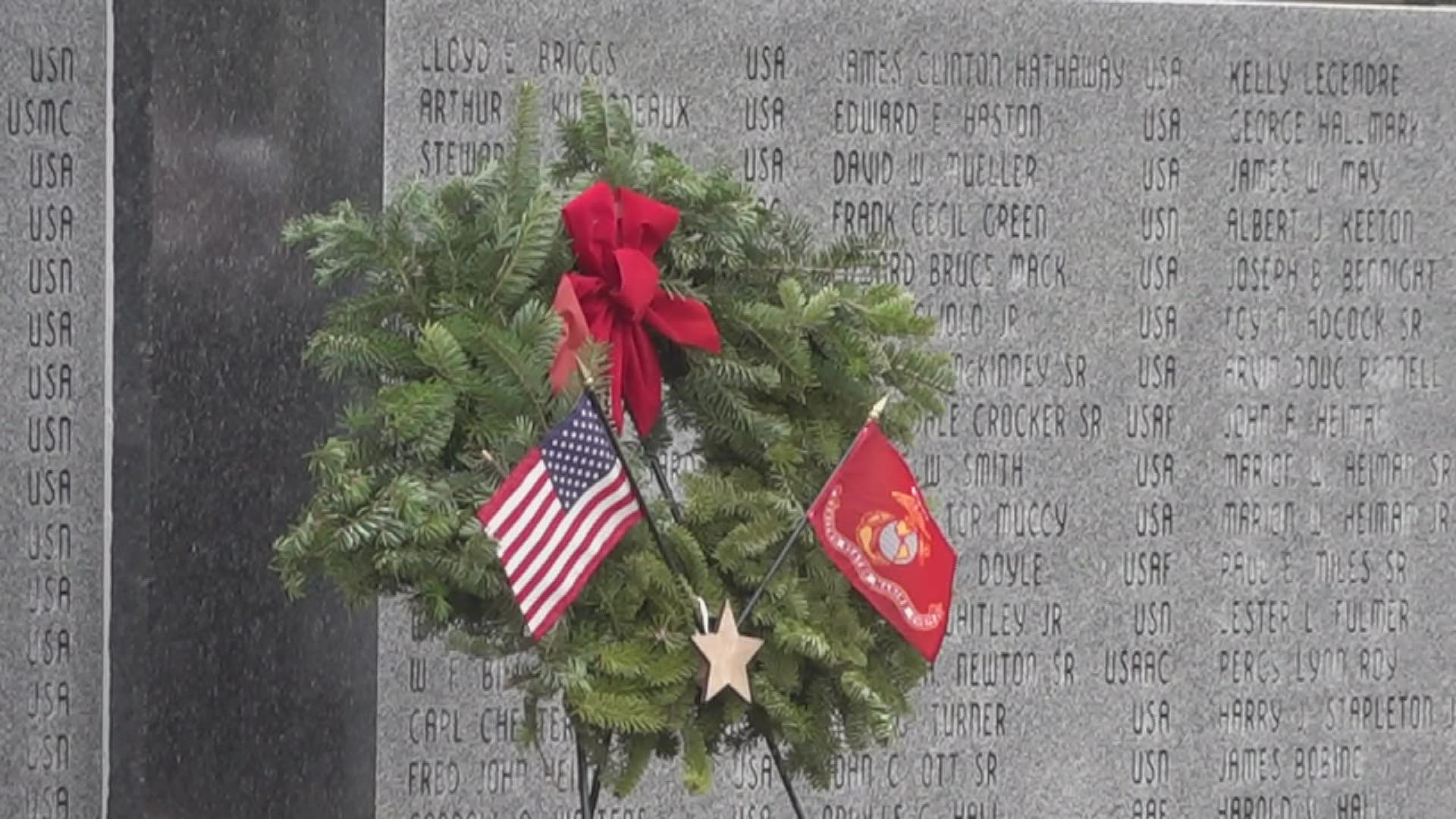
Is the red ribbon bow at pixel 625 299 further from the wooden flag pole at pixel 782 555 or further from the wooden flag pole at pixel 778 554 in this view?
the wooden flag pole at pixel 782 555

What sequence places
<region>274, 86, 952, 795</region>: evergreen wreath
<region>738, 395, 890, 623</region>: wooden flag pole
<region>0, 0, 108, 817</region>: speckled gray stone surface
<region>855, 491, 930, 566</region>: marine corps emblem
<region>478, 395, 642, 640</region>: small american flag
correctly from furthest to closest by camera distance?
<region>0, 0, 108, 817</region>: speckled gray stone surface, <region>855, 491, 930, 566</region>: marine corps emblem, <region>738, 395, 890, 623</region>: wooden flag pole, <region>274, 86, 952, 795</region>: evergreen wreath, <region>478, 395, 642, 640</region>: small american flag

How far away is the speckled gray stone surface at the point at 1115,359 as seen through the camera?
21.5 ft

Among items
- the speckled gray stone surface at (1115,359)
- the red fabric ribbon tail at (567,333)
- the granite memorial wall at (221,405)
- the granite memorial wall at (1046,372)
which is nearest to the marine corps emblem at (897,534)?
the red fabric ribbon tail at (567,333)

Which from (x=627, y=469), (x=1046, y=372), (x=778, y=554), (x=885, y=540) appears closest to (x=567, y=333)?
(x=627, y=469)

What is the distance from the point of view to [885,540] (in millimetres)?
4496

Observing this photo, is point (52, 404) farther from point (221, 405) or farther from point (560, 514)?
point (560, 514)

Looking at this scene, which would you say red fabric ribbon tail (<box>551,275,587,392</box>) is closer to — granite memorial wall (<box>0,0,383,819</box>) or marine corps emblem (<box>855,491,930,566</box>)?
marine corps emblem (<box>855,491,930,566</box>)

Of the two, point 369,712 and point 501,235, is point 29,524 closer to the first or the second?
point 369,712

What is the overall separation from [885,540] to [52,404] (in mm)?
2342

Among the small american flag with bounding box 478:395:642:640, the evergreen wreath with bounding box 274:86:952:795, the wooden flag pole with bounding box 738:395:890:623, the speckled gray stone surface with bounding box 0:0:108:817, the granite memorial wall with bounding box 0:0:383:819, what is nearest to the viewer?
the small american flag with bounding box 478:395:642:640

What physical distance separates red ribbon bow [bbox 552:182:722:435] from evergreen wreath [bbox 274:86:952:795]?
0.15ft

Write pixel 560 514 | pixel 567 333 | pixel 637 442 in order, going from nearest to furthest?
pixel 560 514 → pixel 567 333 → pixel 637 442

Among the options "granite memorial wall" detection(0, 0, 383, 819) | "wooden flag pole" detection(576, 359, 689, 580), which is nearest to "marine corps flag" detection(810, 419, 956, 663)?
"wooden flag pole" detection(576, 359, 689, 580)

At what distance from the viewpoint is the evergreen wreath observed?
166 inches
